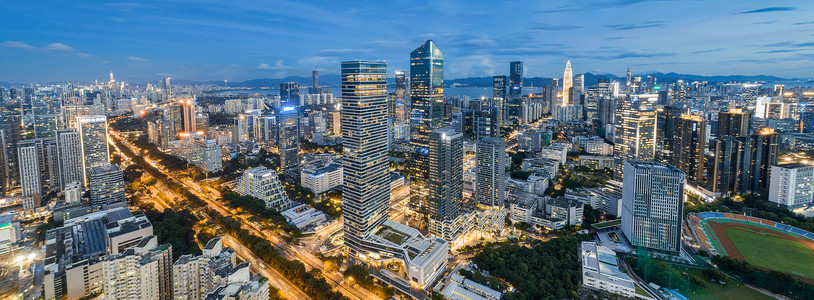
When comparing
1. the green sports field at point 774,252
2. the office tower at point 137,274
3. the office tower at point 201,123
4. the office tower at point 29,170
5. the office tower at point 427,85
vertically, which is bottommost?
the green sports field at point 774,252

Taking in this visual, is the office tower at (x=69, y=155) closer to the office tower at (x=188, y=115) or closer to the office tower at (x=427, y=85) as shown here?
the office tower at (x=188, y=115)

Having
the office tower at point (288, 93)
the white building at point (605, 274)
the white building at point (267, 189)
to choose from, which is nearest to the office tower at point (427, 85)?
the white building at point (267, 189)

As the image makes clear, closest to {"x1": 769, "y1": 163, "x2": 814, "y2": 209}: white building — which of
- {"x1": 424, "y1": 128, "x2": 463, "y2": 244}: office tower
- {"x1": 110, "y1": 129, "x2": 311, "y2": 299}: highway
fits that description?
{"x1": 424, "y1": 128, "x2": 463, "y2": 244}: office tower

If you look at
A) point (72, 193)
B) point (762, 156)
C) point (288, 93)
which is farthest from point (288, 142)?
point (762, 156)

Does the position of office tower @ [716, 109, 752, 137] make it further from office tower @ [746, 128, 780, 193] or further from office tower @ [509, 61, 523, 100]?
office tower @ [509, 61, 523, 100]

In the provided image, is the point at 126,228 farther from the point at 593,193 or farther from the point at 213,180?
the point at 593,193

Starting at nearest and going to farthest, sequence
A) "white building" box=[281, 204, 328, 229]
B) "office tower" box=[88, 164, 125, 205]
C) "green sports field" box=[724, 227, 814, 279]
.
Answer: "green sports field" box=[724, 227, 814, 279] < "white building" box=[281, 204, 328, 229] < "office tower" box=[88, 164, 125, 205]
